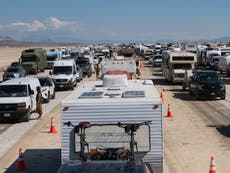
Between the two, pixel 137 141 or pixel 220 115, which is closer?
pixel 137 141

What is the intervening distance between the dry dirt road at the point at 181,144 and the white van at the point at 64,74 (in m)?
11.2

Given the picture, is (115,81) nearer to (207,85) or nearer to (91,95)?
(91,95)

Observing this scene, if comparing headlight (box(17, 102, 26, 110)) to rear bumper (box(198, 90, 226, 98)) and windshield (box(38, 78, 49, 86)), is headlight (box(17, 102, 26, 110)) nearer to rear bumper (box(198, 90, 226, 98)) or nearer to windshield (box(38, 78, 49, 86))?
windshield (box(38, 78, 49, 86))

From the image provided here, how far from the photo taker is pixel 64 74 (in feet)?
127

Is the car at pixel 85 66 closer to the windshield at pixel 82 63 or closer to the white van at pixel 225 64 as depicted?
the windshield at pixel 82 63

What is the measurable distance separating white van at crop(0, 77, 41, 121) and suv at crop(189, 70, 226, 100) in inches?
449

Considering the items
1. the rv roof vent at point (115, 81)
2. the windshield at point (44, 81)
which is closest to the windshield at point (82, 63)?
the windshield at point (44, 81)

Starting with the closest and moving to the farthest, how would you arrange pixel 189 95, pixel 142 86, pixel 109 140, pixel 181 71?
1. pixel 109 140
2. pixel 142 86
3. pixel 189 95
4. pixel 181 71

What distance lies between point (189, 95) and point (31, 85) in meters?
13.1

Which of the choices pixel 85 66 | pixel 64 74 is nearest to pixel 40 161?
pixel 64 74

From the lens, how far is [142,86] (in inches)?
588

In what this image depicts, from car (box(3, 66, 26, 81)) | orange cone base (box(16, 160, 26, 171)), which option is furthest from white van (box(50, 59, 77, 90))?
orange cone base (box(16, 160, 26, 171))

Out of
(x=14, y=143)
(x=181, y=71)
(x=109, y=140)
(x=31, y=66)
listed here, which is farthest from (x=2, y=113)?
(x=31, y=66)

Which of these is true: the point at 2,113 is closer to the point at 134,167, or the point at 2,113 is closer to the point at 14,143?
the point at 14,143
